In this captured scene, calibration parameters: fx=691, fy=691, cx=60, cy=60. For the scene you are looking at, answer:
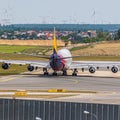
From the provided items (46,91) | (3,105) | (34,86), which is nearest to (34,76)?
(34,86)

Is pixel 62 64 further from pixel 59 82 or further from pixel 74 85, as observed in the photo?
pixel 74 85

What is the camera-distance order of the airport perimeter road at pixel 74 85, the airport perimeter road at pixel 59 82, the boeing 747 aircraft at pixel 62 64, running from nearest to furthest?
1. the airport perimeter road at pixel 74 85
2. the airport perimeter road at pixel 59 82
3. the boeing 747 aircraft at pixel 62 64

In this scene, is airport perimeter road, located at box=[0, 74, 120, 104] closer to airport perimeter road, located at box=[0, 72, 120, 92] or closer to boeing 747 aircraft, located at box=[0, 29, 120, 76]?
airport perimeter road, located at box=[0, 72, 120, 92]

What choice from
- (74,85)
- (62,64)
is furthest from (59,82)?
(62,64)

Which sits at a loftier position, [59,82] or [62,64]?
[62,64]

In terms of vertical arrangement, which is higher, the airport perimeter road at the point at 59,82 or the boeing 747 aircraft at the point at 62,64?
the boeing 747 aircraft at the point at 62,64

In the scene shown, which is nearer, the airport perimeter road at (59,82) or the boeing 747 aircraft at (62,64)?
the airport perimeter road at (59,82)

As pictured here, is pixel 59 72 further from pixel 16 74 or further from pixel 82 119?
pixel 82 119

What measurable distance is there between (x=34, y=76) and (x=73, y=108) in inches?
3107

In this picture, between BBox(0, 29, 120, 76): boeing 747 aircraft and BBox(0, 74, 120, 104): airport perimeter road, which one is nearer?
BBox(0, 74, 120, 104): airport perimeter road

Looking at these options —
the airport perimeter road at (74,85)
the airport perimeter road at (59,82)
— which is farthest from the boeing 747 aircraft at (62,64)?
the airport perimeter road at (59,82)

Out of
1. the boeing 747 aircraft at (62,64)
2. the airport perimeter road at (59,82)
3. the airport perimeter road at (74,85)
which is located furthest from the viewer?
the boeing 747 aircraft at (62,64)

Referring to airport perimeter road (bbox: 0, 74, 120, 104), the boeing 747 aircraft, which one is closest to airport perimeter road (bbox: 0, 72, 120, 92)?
airport perimeter road (bbox: 0, 74, 120, 104)

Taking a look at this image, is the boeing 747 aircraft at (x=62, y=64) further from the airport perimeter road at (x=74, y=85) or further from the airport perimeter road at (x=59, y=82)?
the airport perimeter road at (x=59, y=82)
